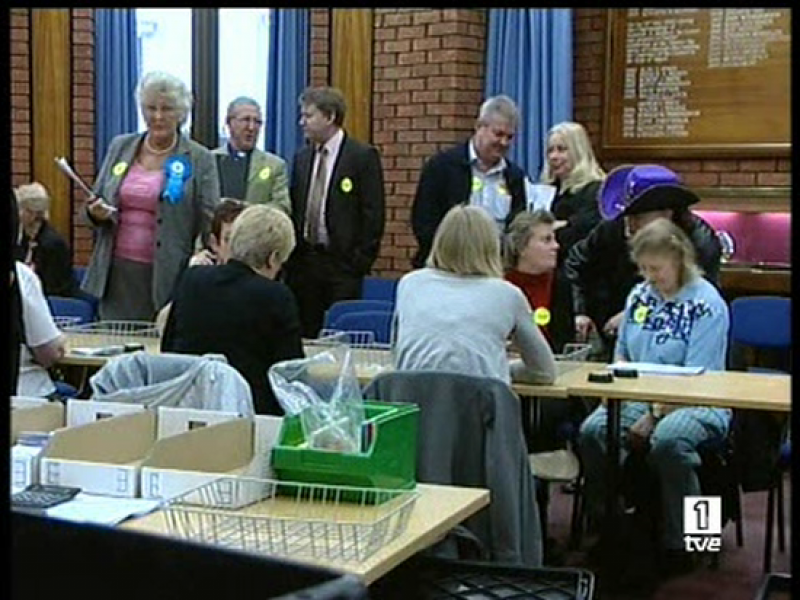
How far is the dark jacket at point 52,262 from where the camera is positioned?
18.7 feet

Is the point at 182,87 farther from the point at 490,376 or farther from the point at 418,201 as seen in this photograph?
the point at 490,376

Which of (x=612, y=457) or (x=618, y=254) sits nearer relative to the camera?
(x=612, y=457)

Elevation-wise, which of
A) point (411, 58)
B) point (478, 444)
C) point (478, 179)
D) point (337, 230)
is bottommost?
point (478, 444)

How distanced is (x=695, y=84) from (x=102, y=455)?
4.65m

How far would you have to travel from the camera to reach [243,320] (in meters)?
3.33

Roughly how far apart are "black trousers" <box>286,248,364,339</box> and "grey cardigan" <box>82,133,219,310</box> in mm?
793

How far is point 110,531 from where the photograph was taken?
57 cm

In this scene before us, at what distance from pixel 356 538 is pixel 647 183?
3338 millimetres

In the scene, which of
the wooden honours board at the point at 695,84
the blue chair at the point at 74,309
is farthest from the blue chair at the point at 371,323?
the wooden honours board at the point at 695,84

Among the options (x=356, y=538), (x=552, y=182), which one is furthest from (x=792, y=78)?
(x=552, y=182)

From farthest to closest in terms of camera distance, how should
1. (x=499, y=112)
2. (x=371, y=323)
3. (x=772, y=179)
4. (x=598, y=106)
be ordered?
(x=598, y=106), (x=772, y=179), (x=499, y=112), (x=371, y=323)

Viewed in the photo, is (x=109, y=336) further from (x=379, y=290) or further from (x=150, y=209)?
(x=379, y=290)

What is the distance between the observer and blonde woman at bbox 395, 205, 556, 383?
3.31 m

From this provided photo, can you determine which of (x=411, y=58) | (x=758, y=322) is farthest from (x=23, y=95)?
(x=758, y=322)
